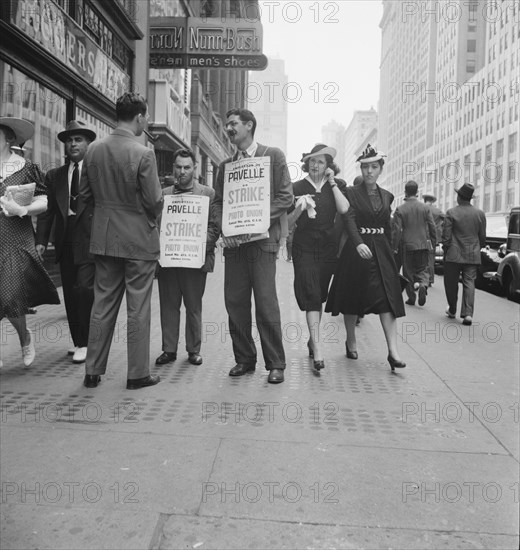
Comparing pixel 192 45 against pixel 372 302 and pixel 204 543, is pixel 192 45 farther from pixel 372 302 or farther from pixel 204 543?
pixel 204 543

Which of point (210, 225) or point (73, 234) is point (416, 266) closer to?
point (210, 225)

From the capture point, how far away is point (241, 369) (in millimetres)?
5035

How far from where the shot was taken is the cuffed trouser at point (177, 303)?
5453 millimetres

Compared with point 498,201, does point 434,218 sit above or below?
below

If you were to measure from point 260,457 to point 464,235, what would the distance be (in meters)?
6.16

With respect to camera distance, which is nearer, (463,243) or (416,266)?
(463,243)

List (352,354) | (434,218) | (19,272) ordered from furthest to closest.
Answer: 1. (434,218)
2. (352,354)
3. (19,272)

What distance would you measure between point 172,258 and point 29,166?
1.35m

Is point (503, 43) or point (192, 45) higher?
point (503, 43)

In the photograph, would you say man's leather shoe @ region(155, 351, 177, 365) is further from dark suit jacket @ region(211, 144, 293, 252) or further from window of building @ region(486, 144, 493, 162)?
window of building @ region(486, 144, 493, 162)

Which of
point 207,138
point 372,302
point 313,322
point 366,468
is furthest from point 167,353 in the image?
point 207,138

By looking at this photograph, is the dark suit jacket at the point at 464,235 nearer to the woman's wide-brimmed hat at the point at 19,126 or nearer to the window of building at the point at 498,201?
the woman's wide-brimmed hat at the point at 19,126

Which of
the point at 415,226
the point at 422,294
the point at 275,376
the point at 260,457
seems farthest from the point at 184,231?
the point at 422,294

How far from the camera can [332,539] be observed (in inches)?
94.0
